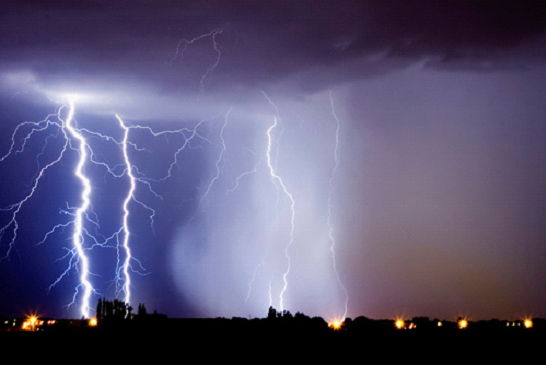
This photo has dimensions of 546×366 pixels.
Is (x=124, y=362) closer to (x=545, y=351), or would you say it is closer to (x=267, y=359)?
(x=267, y=359)

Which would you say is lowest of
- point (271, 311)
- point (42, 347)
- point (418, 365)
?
point (418, 365)

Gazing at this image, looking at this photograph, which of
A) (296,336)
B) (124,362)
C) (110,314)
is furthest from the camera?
(110,314)

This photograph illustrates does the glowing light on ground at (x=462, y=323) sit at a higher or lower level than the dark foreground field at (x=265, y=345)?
higher

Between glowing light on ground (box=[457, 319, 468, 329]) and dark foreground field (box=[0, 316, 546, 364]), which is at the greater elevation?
glowing light on ground (box=[457, 319, 468, 329])

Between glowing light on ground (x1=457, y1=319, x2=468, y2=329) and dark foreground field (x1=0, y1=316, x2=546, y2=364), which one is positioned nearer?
dark foreground field (x1=0, y1=316, x2=546, y2=364)

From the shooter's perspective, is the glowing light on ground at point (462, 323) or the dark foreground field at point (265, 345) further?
the glowing light on ground at point (462, 323)

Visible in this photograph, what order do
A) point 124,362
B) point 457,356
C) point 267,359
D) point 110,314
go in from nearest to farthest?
point 124,362
point 267,359
point 457,356
point 110,314

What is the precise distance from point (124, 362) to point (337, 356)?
5.90 m

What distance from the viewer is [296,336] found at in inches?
821

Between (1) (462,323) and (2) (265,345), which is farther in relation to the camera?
(1) (462,323)

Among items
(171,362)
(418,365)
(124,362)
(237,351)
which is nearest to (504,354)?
(418,365)

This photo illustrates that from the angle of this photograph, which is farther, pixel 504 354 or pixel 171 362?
pixel 504 354

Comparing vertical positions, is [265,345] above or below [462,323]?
below

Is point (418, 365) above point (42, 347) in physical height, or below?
below
